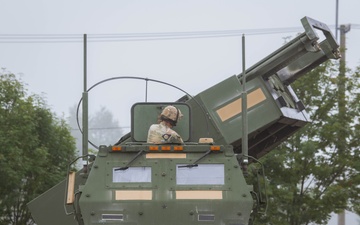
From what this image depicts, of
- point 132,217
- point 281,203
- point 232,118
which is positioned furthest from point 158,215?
point 281,203

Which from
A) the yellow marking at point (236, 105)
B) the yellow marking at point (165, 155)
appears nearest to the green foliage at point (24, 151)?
the yellow marking at point (236, 105)

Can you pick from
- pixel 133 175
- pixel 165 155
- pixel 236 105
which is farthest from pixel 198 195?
pixel 236 105

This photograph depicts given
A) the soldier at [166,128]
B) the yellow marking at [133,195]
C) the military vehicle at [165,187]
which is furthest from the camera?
the soldier at [166,128]

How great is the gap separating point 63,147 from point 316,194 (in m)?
6.83

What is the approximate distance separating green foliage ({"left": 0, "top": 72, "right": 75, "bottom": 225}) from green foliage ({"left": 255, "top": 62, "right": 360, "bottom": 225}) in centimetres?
562

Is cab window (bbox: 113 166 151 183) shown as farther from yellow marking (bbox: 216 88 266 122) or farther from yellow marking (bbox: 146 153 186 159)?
yellow marking (bbox: 216 88 266 122)

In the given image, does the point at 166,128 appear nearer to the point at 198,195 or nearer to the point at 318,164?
the point at 198,195

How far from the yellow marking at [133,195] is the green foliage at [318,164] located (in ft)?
42.7

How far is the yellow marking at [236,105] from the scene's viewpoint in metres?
17.8

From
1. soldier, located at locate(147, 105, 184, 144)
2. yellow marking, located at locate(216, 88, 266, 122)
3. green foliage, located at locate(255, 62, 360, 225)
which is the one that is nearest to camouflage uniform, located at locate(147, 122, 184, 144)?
soldier, located at locate(147, 105, 184, 144)

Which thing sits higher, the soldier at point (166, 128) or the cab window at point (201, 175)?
the soldier at point (166, 128)

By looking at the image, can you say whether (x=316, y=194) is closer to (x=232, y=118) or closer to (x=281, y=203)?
(x=281, y=203)

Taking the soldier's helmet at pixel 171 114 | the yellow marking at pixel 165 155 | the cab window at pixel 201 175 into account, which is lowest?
the cab window at pixel 201 175

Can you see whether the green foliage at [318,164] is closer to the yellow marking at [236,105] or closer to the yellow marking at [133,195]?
the yellow marking at [236,105]
